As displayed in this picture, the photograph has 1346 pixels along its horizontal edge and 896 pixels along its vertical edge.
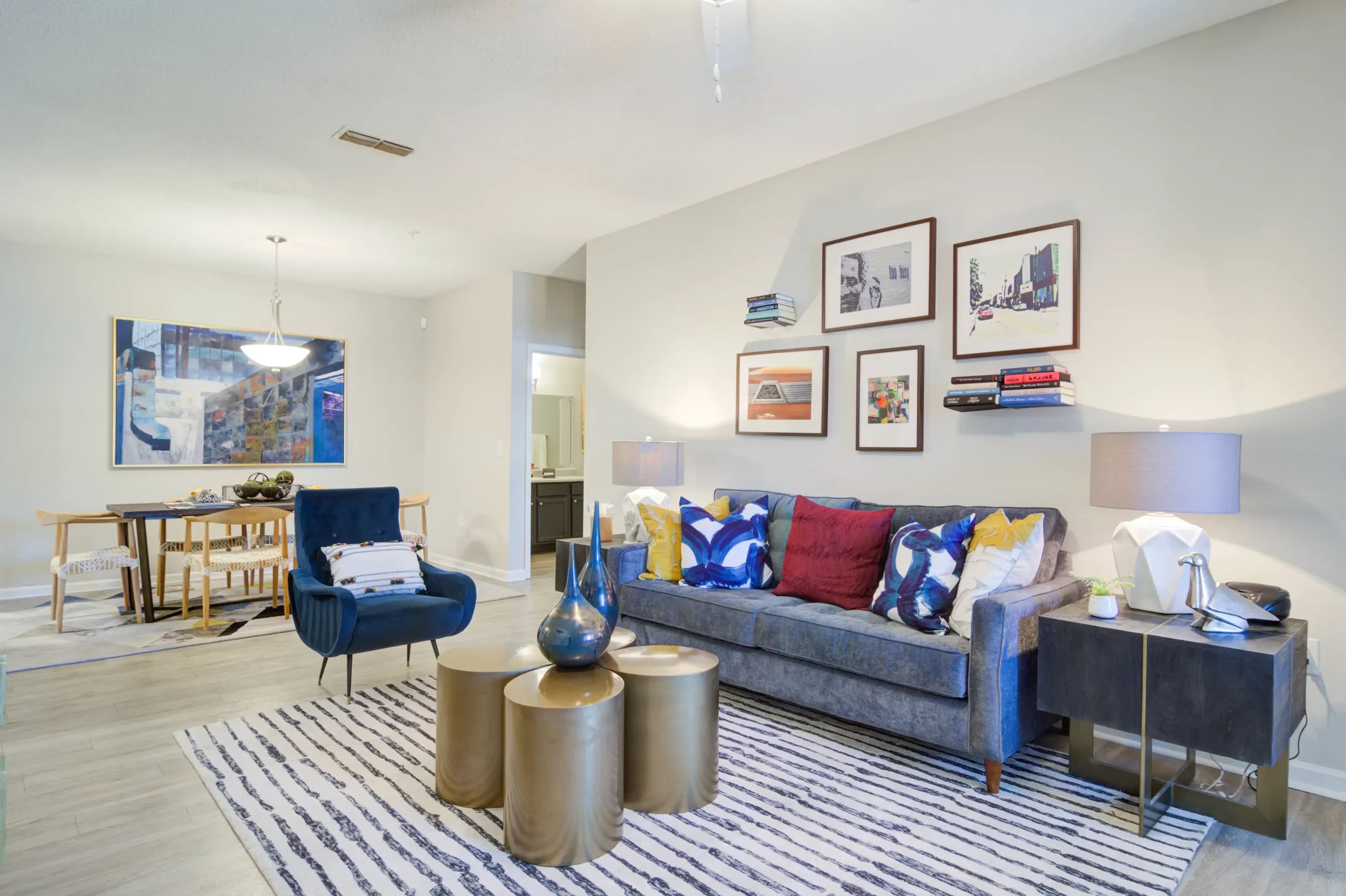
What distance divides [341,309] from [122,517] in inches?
120

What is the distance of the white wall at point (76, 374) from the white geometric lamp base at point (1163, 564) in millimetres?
6623

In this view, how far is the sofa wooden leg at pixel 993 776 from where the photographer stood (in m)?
2.42

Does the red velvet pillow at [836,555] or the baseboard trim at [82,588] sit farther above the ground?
the red velvet pillow at [836,555]

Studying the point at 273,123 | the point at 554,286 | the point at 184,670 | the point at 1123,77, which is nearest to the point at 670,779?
the point at 184,670

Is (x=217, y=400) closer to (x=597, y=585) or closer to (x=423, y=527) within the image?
(x=423, y=527)

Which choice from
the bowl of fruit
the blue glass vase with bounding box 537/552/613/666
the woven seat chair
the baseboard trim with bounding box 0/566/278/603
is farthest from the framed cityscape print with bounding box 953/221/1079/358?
the baseboard trim with bounding box 0/566/278/603

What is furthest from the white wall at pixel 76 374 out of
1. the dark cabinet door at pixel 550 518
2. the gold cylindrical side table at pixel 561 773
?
the gold cylindrical side table at pixel 561 773

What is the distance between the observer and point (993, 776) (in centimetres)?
243

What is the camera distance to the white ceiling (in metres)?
2.69

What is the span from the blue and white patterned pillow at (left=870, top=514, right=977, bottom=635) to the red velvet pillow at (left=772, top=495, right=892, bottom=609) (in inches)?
6.2

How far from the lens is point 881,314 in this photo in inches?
146

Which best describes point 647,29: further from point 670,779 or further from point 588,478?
point 588,478

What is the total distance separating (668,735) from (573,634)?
420 millimetres

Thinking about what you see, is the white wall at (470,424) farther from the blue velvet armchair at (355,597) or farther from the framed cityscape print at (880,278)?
the framed cityscape print at (880,278)
